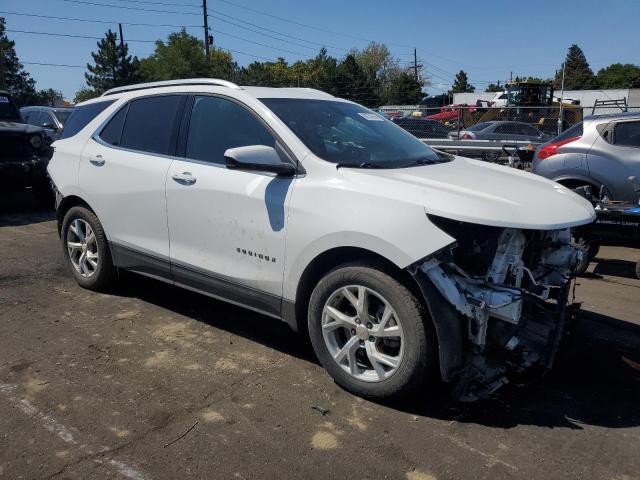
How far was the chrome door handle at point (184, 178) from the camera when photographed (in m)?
3.93

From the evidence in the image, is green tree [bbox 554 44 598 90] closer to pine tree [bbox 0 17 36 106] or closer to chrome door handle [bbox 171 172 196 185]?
pine tree [bbox 0 17 36 106]

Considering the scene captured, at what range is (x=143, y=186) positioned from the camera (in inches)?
168

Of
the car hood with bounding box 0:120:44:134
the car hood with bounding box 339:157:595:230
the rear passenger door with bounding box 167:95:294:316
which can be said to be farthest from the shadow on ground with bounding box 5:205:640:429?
the car hood with bounding box 0:120:44:134

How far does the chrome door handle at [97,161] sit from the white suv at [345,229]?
14 millimetres

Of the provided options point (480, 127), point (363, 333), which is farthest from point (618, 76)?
point (363, 333)

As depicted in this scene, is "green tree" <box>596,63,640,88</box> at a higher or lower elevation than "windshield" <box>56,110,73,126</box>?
higher

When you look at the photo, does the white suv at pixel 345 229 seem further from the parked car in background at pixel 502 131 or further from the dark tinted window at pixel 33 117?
the parked car in background at pixel 502 131

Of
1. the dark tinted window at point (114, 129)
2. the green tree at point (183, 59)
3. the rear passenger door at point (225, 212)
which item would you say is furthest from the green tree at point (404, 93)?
the rear passenger door at point (225, 212)

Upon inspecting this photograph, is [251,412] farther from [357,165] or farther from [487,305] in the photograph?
[357,165]

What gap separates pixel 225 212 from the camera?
3.74 m

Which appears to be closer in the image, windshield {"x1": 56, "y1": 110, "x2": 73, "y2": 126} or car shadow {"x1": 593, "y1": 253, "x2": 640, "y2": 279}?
car shadow {"x1": 593, "y1": 253, "x2": 640, "y2": 279}

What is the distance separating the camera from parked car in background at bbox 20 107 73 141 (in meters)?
12.4

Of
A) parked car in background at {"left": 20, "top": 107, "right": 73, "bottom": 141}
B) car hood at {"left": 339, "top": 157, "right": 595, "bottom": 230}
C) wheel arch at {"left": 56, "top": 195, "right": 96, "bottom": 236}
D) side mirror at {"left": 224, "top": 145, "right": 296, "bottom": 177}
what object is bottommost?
wheel arch at {"left": 56, "top": 195, "right": 96, "bottom": 236}

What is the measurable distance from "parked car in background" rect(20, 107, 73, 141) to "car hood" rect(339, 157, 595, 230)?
11.0 m
